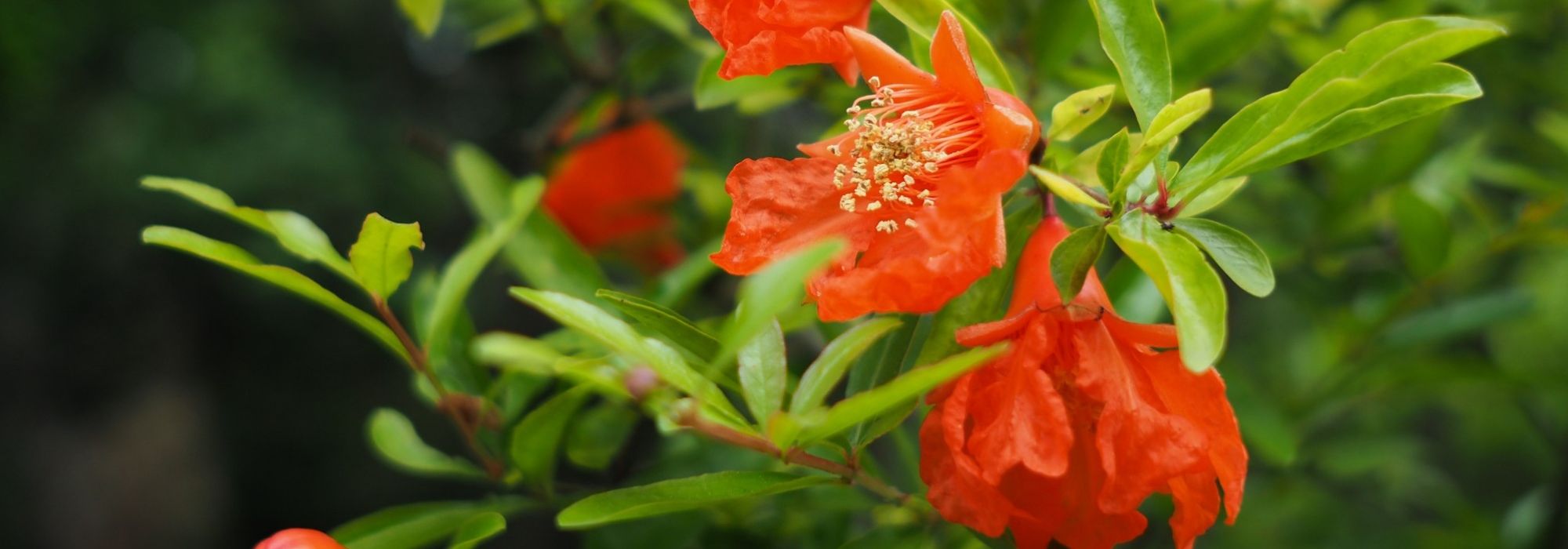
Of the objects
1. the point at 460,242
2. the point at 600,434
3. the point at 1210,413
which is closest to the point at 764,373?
the point at 1210,413

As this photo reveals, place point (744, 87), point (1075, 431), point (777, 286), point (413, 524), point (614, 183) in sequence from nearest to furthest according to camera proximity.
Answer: point (777, 286) → point (1075, 431) → point (413, 524) → point (744, 87) → point (614, 183)

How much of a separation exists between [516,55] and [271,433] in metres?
4.19

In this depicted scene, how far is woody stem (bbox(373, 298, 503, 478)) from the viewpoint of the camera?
75cm

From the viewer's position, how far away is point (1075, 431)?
0.67m

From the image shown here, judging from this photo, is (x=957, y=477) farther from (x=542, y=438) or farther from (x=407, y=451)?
(x=407, y=451)

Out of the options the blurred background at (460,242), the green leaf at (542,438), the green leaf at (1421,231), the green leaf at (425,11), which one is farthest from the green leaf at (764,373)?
the green leaf at (1421,231)

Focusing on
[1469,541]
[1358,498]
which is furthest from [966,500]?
[1358,498]

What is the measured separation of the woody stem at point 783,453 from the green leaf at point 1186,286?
0.69 ft

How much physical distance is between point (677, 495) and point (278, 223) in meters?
0.32

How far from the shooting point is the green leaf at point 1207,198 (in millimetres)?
630

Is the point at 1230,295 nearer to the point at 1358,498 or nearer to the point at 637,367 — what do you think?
the point at 1358,498

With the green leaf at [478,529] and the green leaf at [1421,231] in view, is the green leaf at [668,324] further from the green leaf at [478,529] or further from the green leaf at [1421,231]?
the green leaf at [1421,231]

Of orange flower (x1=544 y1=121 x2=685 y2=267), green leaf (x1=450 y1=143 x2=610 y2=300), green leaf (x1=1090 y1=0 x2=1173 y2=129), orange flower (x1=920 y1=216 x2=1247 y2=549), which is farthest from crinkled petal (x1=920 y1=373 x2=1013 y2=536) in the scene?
orange flower (x1=544 y1=121 x2=685 y2=267)

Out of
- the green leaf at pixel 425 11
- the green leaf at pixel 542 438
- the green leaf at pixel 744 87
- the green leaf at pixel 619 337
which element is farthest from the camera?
the green leaf at pixel 425 11
